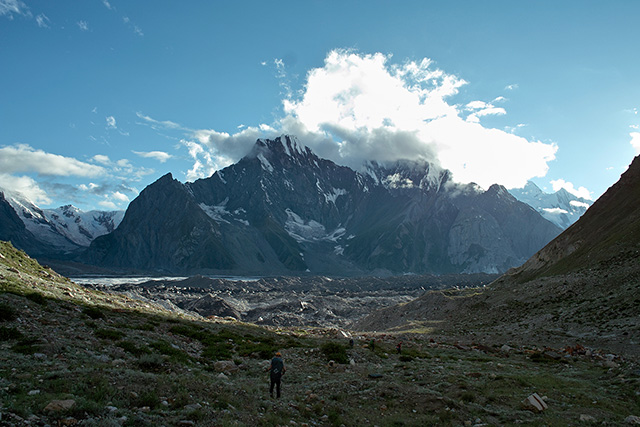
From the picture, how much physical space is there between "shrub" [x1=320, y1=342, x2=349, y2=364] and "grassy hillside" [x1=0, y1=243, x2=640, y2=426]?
13cm

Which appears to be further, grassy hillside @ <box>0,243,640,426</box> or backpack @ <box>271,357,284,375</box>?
backpack @ <box>271,357,284,375</box>

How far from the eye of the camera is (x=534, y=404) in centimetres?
1677

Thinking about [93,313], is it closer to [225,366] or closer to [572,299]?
[225,366]

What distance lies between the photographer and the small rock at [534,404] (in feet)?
54.7

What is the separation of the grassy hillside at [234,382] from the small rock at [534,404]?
27cm

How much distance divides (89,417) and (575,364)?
107 feet

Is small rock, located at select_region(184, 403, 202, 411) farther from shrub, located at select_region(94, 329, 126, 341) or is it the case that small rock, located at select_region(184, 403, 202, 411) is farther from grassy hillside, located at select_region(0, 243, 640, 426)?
shrub, located at select_region(94, 329, 126, 341)

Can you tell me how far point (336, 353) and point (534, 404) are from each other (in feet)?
47.0

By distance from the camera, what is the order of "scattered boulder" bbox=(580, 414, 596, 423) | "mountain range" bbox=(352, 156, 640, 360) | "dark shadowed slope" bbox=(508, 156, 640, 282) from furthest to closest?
"dark shadowed slope" bbox=(508, 156, 640, 282), "mountain range" bbox=(352, 156, 640, 360), "scattered boulder" bbox=(580, 414, 596, 423)

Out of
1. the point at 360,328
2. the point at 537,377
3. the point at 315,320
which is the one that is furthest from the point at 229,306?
the point at 537,377

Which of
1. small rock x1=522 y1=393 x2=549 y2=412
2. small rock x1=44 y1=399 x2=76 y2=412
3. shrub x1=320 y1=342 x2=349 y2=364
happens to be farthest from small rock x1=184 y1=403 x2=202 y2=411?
shrub x1=320 y1=342 x2=349 y2=364

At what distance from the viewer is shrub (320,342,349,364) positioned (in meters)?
27.0

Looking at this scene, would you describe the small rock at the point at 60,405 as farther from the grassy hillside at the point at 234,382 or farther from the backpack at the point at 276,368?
the backpack at the point at 276,368

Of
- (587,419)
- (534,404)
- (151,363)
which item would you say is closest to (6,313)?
(151,363)
